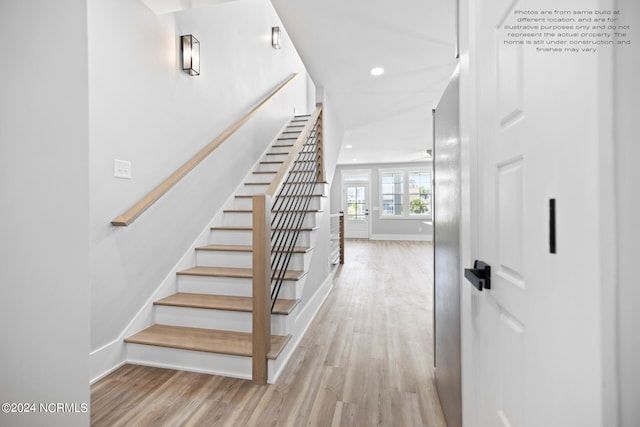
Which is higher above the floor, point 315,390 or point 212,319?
point 212,319

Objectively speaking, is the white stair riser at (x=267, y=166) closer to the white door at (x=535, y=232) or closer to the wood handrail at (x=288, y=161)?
the wood handrail at (x=288, y=161)

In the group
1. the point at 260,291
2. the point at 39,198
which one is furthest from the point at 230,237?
the point at 39,198

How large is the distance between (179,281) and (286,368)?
45.3 inches

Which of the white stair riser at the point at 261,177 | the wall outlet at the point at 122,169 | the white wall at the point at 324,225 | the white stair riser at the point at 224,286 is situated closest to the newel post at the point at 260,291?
the white stair riser at the point at 224,286

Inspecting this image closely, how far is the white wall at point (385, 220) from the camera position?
10.1m

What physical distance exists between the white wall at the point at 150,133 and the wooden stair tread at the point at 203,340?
19 cm

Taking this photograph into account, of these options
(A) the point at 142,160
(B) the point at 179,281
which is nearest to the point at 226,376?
(B) the point at 179,281

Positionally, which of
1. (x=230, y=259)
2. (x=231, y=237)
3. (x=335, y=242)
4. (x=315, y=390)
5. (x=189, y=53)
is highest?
(x=189, y=53)

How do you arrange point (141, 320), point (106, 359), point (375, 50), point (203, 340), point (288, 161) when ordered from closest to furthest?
1. point (106, 359)
2. point (203, 340)
3. point (141, 320)
4. point (288, 161)
5. point (375, 50)

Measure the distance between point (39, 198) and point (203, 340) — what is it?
4.43 ft

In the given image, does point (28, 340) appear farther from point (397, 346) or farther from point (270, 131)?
point (270, 131)

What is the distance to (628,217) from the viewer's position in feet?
1.40

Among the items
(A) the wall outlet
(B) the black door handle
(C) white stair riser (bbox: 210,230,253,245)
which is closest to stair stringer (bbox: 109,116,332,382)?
(C) white stair riser (bbox: 210,230,253,245)

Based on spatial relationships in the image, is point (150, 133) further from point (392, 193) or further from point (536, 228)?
point (392, 193)
